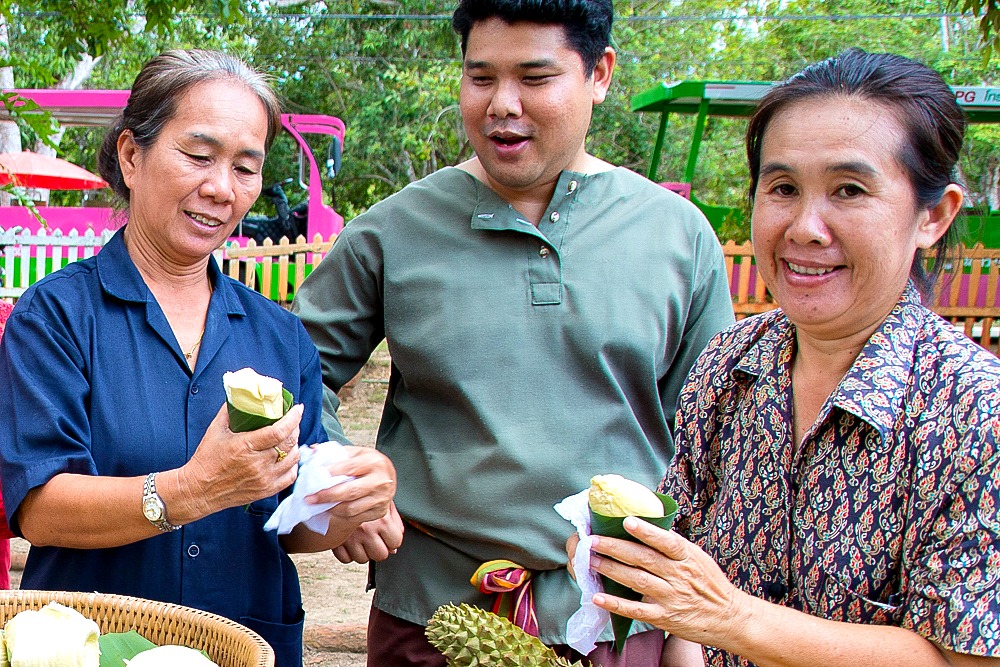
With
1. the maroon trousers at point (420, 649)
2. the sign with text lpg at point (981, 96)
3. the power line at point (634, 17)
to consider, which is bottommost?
the maroon trousers at point (420, 649)

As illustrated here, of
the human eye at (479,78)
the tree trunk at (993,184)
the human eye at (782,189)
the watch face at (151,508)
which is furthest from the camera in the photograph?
the tree trunk at (993,184)

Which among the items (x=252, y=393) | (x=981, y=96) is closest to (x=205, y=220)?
(x=252, y=393)

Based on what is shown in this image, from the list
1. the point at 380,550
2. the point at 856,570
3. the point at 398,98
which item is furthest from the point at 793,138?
the point at 398,98

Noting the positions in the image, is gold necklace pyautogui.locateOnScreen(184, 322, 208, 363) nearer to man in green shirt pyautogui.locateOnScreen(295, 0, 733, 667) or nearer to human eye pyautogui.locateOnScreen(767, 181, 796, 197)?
man in green shirt pyautogui.locateOnScreen(295, 0, 733, 667)

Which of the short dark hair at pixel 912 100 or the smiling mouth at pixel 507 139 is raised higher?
the short dark hair at pixel 912 100

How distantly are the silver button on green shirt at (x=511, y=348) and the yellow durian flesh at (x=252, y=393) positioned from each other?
2.32ft

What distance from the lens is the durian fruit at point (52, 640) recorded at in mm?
1566

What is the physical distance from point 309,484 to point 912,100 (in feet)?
4.25

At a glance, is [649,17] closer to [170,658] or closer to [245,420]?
[245,420]

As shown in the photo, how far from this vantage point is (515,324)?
236 cm

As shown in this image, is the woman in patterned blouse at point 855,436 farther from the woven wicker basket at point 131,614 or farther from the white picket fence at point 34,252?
the white picket fence at point 34,252

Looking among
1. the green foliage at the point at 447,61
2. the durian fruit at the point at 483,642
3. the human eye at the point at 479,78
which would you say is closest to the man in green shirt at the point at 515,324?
the human eye at the point at 479,78

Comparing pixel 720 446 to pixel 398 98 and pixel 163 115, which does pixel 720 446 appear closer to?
pixel 163 115

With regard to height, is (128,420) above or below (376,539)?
above
